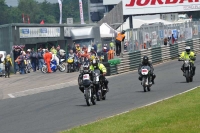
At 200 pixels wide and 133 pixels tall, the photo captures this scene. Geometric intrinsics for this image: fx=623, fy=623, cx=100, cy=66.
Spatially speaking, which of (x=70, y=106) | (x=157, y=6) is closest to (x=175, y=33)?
(x=157, y=6)

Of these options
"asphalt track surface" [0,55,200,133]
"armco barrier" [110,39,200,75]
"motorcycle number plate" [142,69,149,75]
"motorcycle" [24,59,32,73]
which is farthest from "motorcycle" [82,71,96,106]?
"motorcycle" [24,59,32,73]

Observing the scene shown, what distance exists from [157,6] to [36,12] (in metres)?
68.0

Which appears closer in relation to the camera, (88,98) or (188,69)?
(88,98)

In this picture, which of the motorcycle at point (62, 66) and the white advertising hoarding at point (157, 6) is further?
the white advertising hoarding at point (157, 6)

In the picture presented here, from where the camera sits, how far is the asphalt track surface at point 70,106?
14.3 m

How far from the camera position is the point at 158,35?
39625 mm

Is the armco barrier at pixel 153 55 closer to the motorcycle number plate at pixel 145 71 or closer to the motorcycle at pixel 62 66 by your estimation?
the motorcycle at pixel 62 66

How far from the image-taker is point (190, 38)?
4366cm

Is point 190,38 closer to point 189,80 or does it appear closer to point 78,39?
point 78,39

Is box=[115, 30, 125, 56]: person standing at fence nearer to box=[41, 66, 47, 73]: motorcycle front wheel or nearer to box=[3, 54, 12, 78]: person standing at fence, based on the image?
box=[41, 66, 47, 73]: motorcycle front wheel

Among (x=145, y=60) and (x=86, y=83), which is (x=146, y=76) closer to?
(x=145, y=60)

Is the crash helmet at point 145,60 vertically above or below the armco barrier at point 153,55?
above

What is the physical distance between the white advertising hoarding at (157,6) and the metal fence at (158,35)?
9127 mm

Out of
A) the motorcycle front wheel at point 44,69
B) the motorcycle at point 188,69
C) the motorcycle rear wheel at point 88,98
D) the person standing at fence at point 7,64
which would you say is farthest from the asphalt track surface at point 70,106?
the person standing at fence at point 7,64
